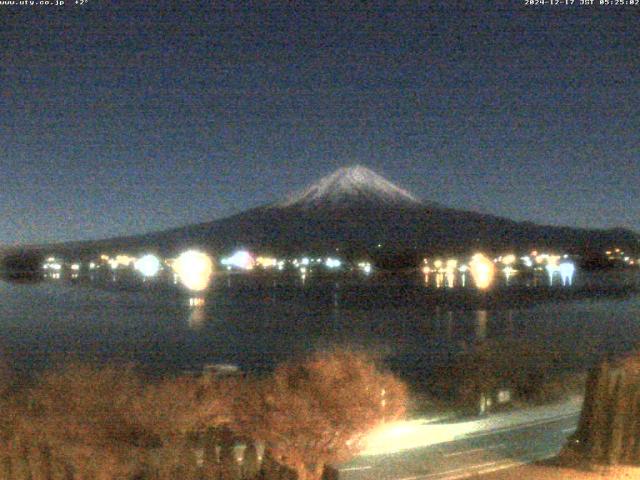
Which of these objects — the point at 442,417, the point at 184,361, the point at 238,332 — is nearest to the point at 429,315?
the point at 238,332

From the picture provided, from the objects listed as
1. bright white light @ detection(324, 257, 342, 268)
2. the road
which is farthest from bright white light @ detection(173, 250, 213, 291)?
the road

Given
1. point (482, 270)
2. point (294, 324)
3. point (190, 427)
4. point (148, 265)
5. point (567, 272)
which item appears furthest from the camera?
point (148, 265)

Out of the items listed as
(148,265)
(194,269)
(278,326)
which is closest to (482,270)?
(194,269)

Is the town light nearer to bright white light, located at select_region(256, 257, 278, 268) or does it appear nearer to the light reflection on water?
the light reflection on water

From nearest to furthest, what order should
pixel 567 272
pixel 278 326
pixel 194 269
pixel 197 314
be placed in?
pixel 278 326
pixel 197 314
pixel 567 272
pixel 194 269

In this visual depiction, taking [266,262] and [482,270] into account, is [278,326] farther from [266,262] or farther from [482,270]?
[266,262]

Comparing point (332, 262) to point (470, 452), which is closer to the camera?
point (470, 452)
